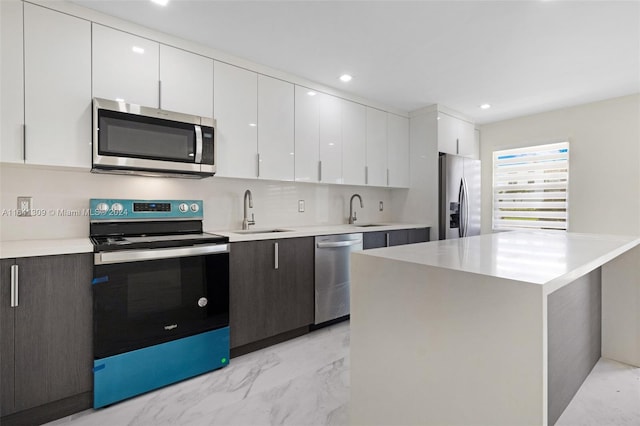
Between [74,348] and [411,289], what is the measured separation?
1796mm

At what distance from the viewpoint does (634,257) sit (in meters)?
2.21

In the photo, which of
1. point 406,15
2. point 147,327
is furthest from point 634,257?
point 147,327

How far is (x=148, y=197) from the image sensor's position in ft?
7.95

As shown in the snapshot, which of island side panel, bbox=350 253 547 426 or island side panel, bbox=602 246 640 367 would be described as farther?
island side panel, bbox=602 246 640 367

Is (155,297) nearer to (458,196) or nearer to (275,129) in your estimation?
(275,129)

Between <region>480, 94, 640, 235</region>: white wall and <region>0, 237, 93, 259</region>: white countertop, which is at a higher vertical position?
<region>480, 94, 640, 235</region>: white wall

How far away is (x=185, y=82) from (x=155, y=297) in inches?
60.9

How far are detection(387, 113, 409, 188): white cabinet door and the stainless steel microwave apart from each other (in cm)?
229

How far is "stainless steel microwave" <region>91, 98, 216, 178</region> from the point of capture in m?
1.98

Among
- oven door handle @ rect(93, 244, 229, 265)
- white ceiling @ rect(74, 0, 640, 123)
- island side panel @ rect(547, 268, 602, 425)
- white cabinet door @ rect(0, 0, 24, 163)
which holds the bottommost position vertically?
island side panel @ rect(547, 268, 602, 425)

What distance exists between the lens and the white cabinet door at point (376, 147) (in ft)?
12.1

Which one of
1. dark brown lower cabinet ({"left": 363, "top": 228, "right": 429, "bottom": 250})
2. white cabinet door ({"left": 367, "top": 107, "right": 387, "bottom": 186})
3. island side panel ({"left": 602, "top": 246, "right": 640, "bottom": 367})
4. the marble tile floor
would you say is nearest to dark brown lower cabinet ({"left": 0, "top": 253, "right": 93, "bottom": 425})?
the marble tile floor

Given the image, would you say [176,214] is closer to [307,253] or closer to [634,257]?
[307,253]

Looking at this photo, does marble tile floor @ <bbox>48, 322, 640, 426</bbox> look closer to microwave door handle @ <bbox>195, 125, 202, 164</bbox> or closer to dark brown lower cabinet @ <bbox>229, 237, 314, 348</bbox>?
dark brown lower cabinet @ <bbox>229, 237, 314, 348</bbox>
